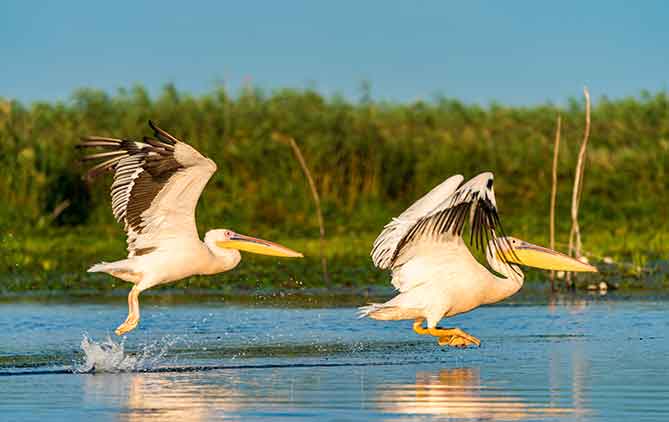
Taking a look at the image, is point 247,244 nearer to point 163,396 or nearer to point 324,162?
point 163,396

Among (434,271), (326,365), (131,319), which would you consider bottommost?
(326,365)

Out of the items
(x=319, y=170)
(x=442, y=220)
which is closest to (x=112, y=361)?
(x=442, y=220)

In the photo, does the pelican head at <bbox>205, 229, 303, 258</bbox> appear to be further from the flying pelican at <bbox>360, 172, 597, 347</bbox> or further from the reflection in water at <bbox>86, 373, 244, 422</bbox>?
the reflection in water at <bbox>86, 373, 244, 422</bbox>

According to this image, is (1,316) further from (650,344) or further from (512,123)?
(512,123)

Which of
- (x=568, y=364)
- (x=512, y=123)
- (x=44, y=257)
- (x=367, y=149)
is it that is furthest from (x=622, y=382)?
(x=512, y=123)

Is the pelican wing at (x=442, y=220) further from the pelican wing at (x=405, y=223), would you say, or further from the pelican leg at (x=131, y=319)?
the pelican leg at (x=131, y=319)

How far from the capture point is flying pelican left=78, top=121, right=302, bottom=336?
36.1 feet

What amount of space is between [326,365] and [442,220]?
1.24 metres

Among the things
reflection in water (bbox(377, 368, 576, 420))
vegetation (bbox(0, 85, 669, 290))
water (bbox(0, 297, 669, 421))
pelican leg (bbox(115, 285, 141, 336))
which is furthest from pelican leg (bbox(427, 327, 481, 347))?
vegetation (bbox(0, 85, 669, 290))

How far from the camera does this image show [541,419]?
7617 mm

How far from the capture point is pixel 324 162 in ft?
75.3

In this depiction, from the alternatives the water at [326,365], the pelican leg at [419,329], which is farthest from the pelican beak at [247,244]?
the pelican leg at [419,329]

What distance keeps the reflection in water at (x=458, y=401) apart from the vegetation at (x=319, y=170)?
29.3 feet

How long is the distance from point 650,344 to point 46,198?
12.5 m
